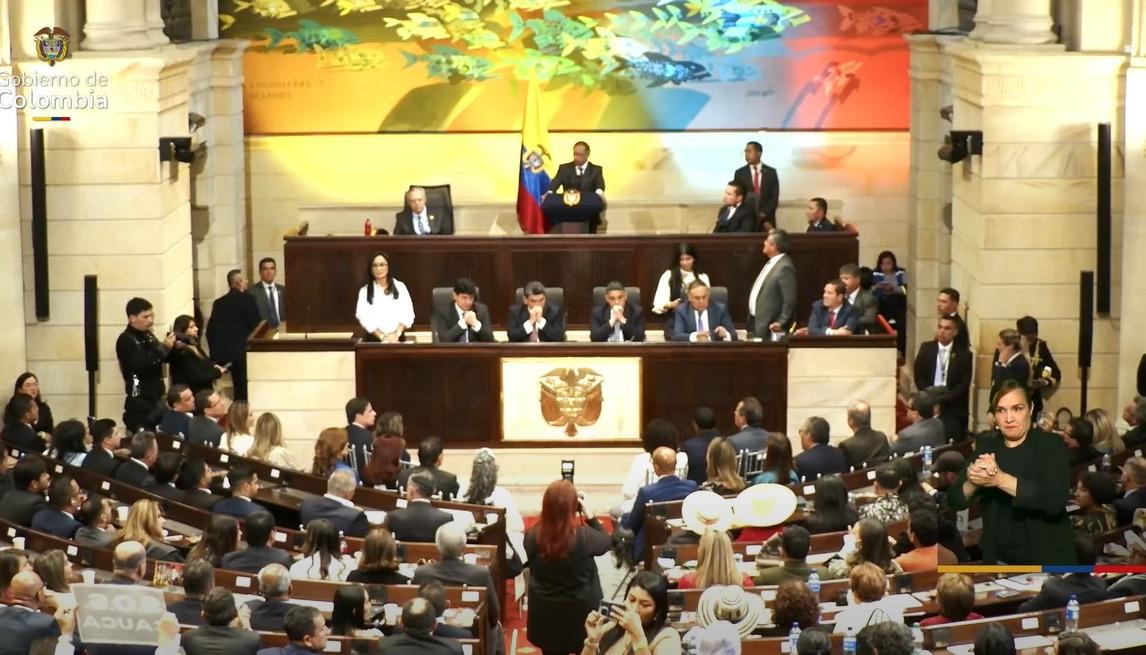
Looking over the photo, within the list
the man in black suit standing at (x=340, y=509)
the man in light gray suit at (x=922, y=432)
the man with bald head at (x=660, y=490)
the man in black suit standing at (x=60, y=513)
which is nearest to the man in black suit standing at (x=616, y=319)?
the man in light gray suit at (x=922, y=432)

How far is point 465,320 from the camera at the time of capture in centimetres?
1602

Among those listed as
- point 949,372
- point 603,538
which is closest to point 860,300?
point 949,372

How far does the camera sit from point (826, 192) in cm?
2195

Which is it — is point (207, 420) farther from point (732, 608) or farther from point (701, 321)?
point (732, 608)

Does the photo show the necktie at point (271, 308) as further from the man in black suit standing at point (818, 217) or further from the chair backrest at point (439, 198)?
the man in black suit standing at point (818, 217)

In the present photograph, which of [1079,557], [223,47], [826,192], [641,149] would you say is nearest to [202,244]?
[223,47]

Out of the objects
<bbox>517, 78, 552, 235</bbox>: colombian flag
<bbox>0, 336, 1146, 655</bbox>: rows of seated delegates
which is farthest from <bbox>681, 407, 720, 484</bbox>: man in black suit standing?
<bbox>517, 78, 552, 235</bbox>: colombian flag

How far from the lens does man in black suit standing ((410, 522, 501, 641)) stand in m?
10.3

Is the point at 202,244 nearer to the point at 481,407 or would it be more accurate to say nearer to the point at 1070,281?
the point at 481,407

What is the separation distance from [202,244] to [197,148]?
2.17 meters

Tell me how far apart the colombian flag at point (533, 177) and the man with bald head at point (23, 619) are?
32.3 ft

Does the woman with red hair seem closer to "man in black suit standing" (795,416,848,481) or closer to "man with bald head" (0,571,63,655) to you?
"man with bald head" (0,571,63,655)

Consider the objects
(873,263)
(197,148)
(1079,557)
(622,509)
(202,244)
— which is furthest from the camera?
(873,263)

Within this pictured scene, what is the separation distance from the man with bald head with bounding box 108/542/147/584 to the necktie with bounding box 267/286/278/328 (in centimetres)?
840
